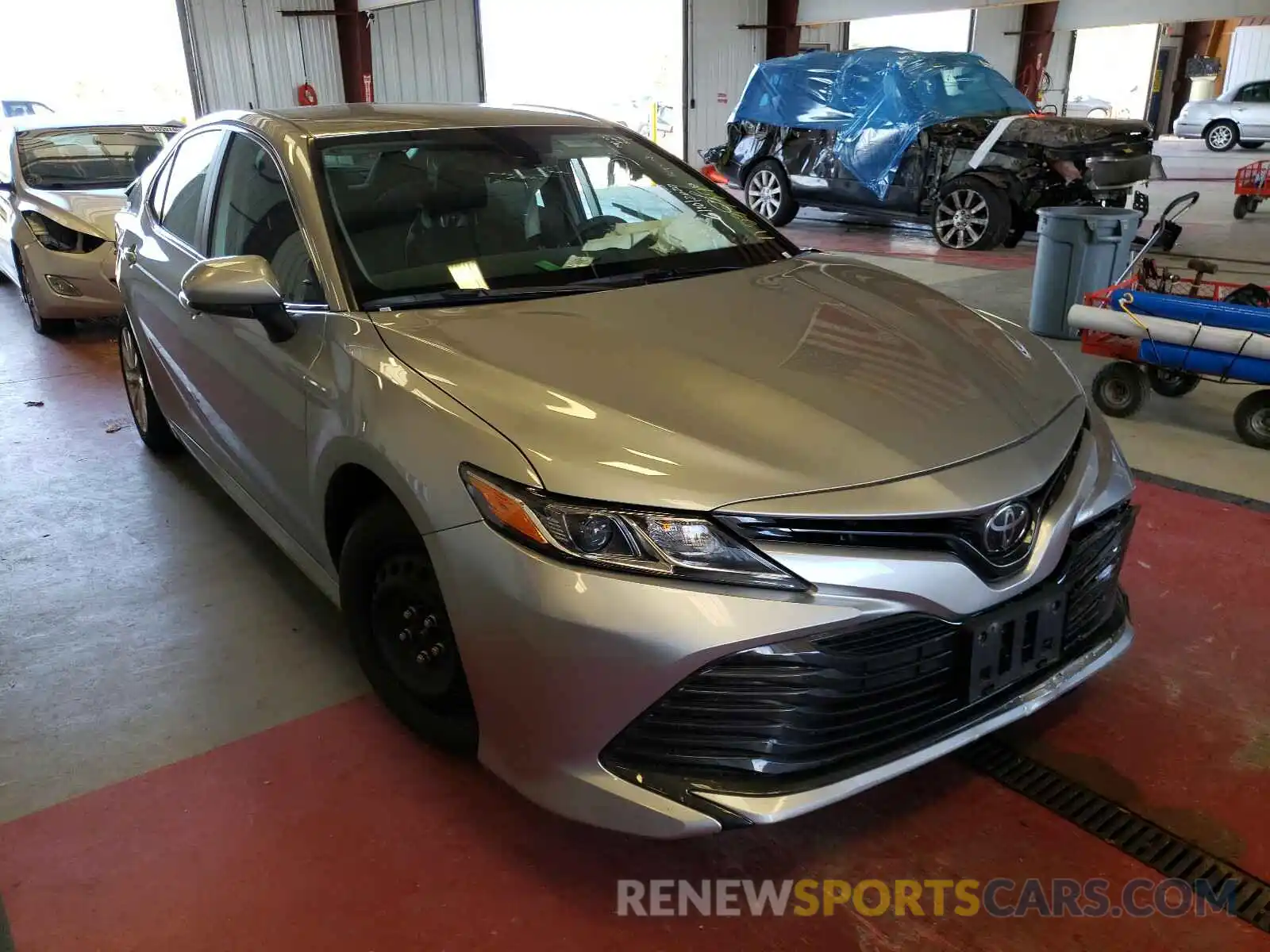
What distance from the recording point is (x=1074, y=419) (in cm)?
195

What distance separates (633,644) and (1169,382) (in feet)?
13.0

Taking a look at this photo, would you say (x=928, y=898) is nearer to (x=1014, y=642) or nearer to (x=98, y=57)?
(x=1014, y=642)

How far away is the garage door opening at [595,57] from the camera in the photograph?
1605 cm

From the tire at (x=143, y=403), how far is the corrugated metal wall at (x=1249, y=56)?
69.8 ft

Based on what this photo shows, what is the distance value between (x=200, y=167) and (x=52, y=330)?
14.2 ft

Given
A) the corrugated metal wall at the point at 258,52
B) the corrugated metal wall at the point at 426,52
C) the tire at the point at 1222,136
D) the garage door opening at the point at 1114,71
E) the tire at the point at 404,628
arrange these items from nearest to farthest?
1. the tire at the point at 404,628
2. the corrugated metal wall at the point at 258,52
3. the corrugated metal wall at the point at 426,52
4. the tire at the point at 1222,136
5. the garage door opening at the point at 1114,71

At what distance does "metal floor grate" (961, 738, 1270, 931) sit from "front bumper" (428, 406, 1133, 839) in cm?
38

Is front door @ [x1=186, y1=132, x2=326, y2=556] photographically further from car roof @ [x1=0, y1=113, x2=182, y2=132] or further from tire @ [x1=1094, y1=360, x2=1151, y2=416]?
car roof @ [x1=0, y1=113, x2=182, y2=132]

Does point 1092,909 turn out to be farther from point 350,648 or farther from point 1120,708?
point 350,648

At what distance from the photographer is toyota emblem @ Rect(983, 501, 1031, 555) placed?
1629mm

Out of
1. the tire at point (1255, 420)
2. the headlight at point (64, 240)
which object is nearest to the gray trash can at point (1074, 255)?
the tire at point (1255, 420)

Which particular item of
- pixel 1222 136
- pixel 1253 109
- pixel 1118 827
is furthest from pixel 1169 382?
pixel 1222 136

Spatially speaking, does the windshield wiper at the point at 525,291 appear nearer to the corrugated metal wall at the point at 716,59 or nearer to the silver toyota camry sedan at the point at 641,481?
the silver toyota camry sedan at the point at 641,481

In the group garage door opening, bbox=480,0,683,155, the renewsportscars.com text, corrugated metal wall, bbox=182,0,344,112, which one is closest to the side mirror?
the renewsportscars.com text
